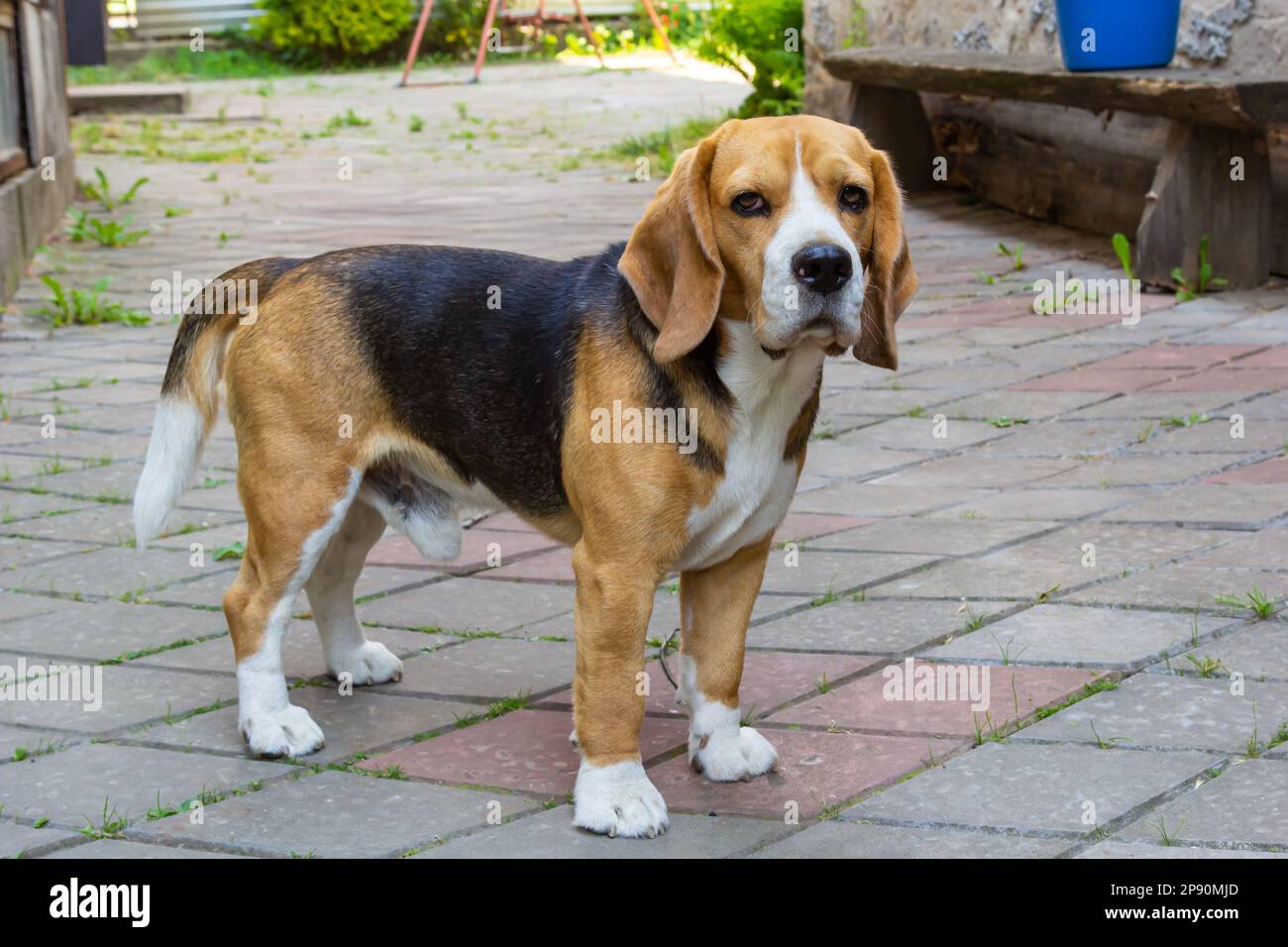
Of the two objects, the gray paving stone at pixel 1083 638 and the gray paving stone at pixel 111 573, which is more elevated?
the gray paving stone at pixel 1083 638

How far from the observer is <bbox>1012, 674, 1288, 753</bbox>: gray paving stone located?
312 cm

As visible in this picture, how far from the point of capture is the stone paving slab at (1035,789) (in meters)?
2.84

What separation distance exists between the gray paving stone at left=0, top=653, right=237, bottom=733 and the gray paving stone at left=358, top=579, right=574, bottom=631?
22.0 inches

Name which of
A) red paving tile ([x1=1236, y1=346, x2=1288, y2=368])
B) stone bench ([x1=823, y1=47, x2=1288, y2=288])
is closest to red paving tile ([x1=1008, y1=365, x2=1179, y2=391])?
red paving tile ([x1=1236, y1=346, x2=1288, y2=368])

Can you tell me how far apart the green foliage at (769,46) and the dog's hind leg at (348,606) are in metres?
8.58

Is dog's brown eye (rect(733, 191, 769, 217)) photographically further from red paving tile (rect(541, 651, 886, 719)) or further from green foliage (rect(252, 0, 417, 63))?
green foliage (rect(252, 0, 417, 63))

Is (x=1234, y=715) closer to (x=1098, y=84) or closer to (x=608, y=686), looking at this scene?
(x=608, y=686)

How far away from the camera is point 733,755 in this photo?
3.12 meters

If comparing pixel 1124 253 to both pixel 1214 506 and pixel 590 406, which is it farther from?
pixel 590 406

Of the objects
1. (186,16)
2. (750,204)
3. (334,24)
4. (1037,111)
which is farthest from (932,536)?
(186,16)

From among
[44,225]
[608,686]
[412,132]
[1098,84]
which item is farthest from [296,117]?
[608,686]

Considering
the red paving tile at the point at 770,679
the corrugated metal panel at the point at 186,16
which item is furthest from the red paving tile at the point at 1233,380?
the corrugated metal panel at the point at 186,16

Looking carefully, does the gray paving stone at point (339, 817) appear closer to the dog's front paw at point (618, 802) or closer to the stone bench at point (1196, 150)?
the dog's front paw at point (618, 802)

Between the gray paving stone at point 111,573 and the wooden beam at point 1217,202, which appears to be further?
the wooden beam at point 1217,202
